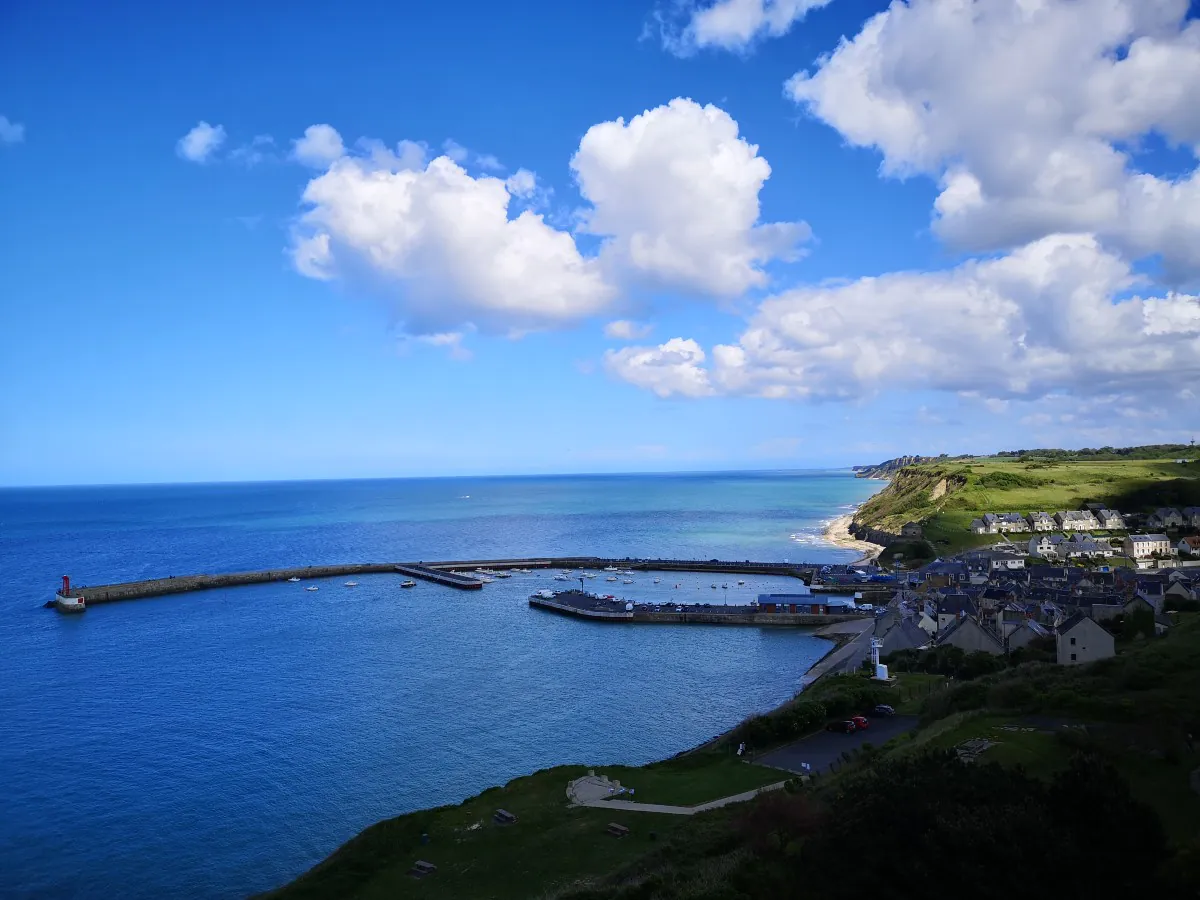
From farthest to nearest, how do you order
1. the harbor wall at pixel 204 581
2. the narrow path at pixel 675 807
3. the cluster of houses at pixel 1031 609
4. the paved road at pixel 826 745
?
the harbor wall at pixel 204 581
the cluster of houses at pixel 1031 609
the paved road at pixel 826 745
the narrow path at pixel 675 807

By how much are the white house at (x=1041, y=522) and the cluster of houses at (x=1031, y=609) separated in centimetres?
3847

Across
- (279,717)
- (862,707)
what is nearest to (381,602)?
(279,717)

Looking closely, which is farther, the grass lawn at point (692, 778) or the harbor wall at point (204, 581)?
the harbor wall at point (204, 581)

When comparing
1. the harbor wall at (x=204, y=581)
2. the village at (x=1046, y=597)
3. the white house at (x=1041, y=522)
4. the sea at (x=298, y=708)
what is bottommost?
the sea at (x=298, y=708)

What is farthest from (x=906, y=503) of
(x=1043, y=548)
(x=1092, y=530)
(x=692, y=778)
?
(x=692, y=778)

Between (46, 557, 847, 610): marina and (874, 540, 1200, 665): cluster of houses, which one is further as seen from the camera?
(46, 557, 847, 610): marina

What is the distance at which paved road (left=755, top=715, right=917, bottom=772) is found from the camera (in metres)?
27.9

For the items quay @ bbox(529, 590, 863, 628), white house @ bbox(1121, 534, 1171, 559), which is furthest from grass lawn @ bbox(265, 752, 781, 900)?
white house @ bbox(1121, 534, 1171, 559)

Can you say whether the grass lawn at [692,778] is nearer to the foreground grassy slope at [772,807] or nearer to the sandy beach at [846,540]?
the foreground grassy slope at [772,807]

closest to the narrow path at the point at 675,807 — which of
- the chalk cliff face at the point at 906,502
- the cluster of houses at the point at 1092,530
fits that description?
the cluster of houses at the point at 1092,530

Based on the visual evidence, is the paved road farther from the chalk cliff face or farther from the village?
the chalk cliff face

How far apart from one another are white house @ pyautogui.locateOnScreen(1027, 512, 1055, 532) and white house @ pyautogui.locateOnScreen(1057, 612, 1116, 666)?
222 ft

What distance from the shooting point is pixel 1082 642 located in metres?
A: 36.7

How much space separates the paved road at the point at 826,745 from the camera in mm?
27938
